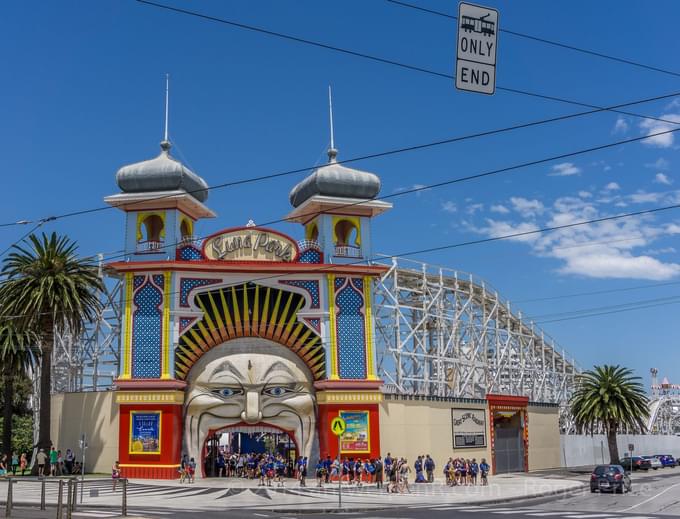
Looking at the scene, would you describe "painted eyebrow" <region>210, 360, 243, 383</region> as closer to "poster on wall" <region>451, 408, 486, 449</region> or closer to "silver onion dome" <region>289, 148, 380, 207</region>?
"silver onion dome" <region>289, 148, 380, 207</region>

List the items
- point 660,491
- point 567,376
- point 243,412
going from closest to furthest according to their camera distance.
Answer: point 660,491 < point 243,412 < point 567,376

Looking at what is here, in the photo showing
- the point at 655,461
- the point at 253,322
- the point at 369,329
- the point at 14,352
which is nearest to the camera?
the point at 253,322

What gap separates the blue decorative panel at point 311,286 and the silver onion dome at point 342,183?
5079mm

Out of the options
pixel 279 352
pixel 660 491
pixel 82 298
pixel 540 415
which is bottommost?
pixel 660 491

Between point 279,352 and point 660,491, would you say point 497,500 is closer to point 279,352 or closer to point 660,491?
point 660,491

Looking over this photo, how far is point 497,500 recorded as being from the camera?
102 ft

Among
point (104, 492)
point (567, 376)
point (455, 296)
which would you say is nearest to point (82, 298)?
point (104, 492)

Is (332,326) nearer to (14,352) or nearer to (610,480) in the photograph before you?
(610,480)

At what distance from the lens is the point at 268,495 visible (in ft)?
109

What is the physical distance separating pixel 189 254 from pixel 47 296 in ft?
25.5

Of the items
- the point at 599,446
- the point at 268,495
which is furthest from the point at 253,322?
the point at 599,446

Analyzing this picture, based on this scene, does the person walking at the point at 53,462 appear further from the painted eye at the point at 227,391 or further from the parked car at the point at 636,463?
the parked car at the point at 636,463

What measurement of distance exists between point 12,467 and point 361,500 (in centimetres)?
2523

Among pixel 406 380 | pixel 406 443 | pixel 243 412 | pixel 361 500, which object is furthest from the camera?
pixel 406 380
